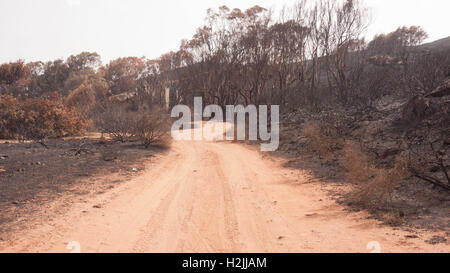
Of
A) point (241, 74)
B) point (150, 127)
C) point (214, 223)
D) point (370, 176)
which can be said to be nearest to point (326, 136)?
point (370, 176)

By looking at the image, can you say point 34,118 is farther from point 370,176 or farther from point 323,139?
point 370,176

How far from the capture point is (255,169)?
9.00 metres

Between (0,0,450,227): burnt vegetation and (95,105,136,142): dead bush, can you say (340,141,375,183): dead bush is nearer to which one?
(0,0,450,227): burnt vegetation

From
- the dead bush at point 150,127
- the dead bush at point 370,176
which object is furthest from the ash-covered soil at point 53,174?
the dead bush at point 370,176

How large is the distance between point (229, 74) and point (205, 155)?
1875 centimetres

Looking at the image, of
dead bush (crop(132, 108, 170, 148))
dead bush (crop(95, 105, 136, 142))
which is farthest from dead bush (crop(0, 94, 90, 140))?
dead bush (crop(132, 108, 170, 148))

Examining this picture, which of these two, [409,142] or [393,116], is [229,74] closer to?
[393,116]

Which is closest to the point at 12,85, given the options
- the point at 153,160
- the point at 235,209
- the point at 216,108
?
the point at 216,108

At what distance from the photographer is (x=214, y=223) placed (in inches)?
184

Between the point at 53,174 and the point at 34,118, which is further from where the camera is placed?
the point at 34,118

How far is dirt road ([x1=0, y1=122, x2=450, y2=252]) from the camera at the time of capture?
3840mm

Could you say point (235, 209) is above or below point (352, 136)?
below

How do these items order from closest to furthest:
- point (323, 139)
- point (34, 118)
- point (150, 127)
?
point (323, 139)
point (150, 127)
point (34, 118)
